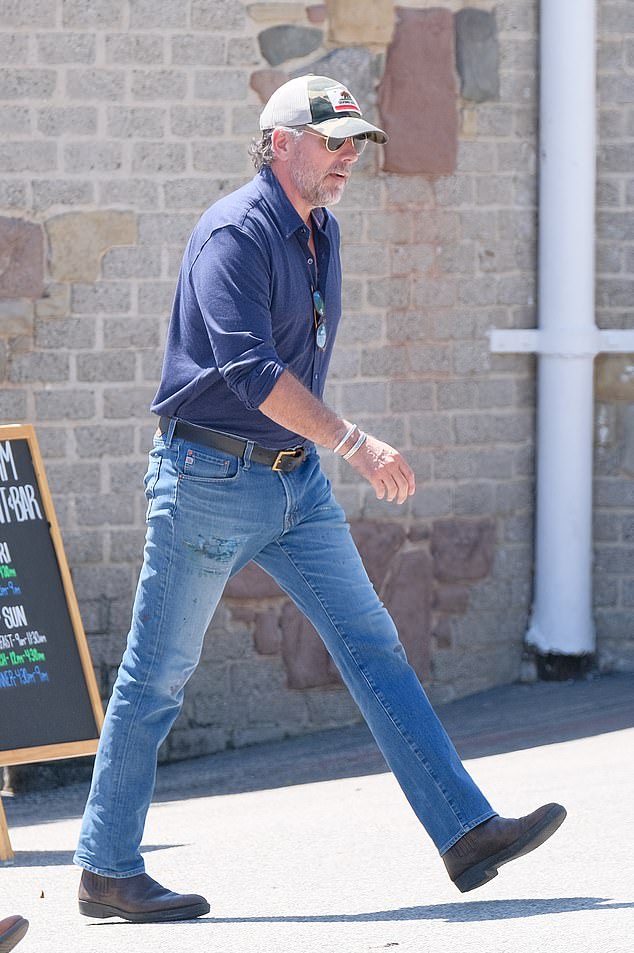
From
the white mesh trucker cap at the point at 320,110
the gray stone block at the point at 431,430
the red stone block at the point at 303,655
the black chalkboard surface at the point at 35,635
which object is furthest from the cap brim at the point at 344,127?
the red stone block at the point at 303,655

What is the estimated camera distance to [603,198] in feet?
21.6

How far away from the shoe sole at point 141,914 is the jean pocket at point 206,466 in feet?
3.23

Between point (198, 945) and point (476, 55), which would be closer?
point (198, 945)

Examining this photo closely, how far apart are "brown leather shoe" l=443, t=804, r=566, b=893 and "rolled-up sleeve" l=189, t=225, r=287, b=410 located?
3.63ft

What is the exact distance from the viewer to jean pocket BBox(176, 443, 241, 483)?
3.34 meters

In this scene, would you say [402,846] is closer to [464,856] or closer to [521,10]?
[464,856]

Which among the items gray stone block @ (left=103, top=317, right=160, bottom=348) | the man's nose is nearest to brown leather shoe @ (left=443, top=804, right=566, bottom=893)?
the man's nose

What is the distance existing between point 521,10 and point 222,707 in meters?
3.37

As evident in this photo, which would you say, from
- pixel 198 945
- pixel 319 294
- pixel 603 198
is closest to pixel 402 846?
pixel 198 945

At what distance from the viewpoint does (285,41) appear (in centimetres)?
623

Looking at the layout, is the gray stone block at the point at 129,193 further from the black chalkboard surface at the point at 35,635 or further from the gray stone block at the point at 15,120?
the black chalkboard surface at the point at 35,635

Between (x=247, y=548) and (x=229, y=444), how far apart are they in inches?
10.0

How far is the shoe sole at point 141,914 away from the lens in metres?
3.32

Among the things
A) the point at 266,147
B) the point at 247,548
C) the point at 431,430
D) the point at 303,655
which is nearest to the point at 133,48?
the point at 431,430
